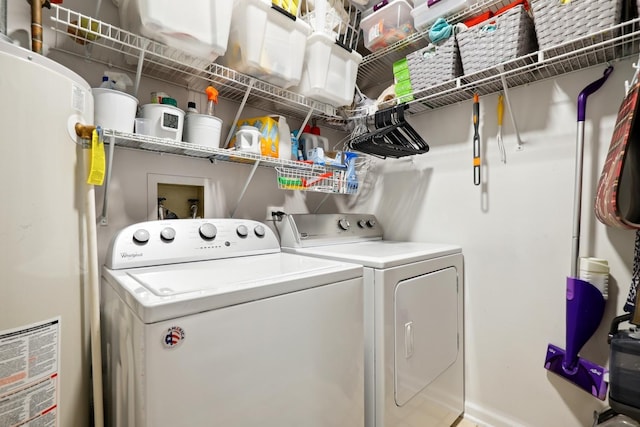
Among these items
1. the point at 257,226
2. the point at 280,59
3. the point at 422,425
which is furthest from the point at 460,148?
the point at 422,425

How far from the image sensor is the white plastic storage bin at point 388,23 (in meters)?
1.74

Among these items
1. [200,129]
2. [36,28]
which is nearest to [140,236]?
[200,129]

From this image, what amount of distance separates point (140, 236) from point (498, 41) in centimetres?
184

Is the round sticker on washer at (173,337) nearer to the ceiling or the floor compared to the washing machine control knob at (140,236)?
nearer to the floor

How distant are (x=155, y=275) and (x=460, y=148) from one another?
183cm

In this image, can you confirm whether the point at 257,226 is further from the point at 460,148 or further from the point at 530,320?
the point at 530,320

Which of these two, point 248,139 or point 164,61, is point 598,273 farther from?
point 164,61

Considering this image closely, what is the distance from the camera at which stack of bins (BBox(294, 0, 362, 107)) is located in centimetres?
168

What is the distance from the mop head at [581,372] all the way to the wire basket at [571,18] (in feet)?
4.78

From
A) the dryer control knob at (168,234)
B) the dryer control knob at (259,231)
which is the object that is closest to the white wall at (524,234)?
the dryer control knob at (259,231)

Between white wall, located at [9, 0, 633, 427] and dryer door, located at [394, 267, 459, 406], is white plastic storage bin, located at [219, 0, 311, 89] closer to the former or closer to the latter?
white wall, located at [9, 0, 633, 427]

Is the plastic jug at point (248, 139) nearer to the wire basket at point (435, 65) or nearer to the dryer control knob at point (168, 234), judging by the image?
the dryer control knob at point (168, 234)

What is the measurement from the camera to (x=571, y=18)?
4.07 feet

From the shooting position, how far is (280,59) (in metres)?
1.52
